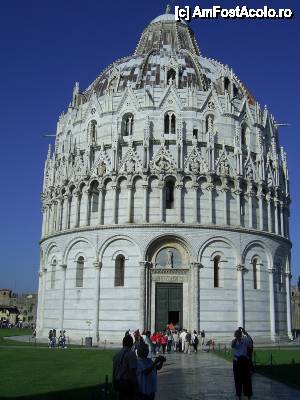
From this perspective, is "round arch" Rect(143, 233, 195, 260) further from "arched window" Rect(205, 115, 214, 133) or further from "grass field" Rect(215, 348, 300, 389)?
"grass field" Rect(215, 348, 300, 389)

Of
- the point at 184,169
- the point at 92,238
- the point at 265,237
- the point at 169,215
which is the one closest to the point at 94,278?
the point at 92,238

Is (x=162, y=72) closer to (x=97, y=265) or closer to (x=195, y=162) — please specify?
(x=195, y=162)

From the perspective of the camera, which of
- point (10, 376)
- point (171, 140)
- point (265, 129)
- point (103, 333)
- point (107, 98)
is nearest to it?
point (10, 376)

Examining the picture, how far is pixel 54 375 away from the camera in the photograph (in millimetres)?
19875

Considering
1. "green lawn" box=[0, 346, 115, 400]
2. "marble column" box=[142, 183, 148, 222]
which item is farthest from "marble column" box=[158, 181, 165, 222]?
"green lawn" box=[0, 346, 115, 400]

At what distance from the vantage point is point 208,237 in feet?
134

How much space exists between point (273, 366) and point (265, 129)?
3039cm

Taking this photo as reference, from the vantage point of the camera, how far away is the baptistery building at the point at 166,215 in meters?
40.0

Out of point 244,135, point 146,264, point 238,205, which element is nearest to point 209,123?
point 244,135

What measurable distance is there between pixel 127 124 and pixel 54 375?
28.7 metres

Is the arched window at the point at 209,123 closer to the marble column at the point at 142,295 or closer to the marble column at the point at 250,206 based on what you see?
the marble column at the point at 250,206

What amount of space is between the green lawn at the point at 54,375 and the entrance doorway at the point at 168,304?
10678 millimetres

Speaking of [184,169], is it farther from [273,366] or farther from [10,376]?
[10,376]

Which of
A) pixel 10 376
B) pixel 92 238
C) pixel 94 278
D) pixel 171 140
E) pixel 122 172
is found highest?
pixel 171 140
